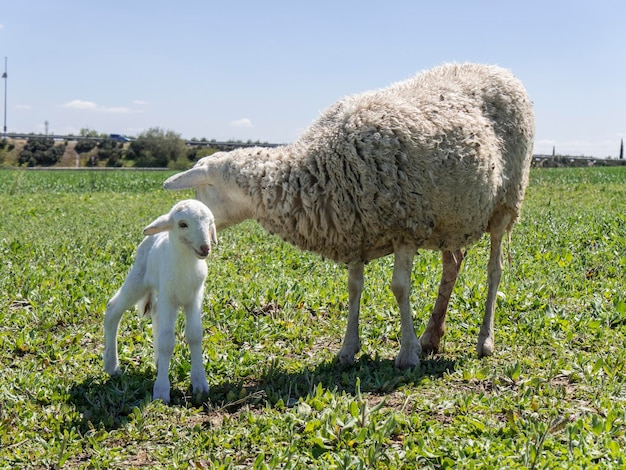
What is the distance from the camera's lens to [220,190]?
5707 mm

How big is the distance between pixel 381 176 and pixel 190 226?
5.27 feet

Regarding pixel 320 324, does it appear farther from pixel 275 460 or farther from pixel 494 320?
pixel 275 460

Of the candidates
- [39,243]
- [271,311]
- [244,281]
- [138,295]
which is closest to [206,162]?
[138,295]

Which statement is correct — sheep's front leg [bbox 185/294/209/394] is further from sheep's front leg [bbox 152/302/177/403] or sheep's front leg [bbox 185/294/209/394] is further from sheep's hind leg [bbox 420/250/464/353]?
sheep's hind leg [bbox 420/250/464/353]

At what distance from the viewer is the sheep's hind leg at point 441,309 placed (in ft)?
20.1

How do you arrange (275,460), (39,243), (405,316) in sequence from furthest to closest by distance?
(39,243), (405,316), (275,460)

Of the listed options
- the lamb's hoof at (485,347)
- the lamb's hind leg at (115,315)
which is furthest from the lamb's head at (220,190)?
the lamb's hoof at (485,347)

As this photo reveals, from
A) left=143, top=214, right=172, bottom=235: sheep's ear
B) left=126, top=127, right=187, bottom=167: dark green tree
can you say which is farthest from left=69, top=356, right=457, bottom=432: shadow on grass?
left=126, top=127, right=187, bottom=167: dark green tree

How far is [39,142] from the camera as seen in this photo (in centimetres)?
6650

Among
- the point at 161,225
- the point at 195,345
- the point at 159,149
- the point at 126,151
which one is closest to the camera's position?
the point at 161,225

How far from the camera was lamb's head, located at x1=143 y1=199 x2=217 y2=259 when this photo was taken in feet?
14.6

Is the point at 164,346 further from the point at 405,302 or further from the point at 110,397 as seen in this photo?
the point at 405,302

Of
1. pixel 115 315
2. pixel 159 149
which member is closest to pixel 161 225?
pixel 115 315

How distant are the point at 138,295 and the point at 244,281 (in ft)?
9.17
